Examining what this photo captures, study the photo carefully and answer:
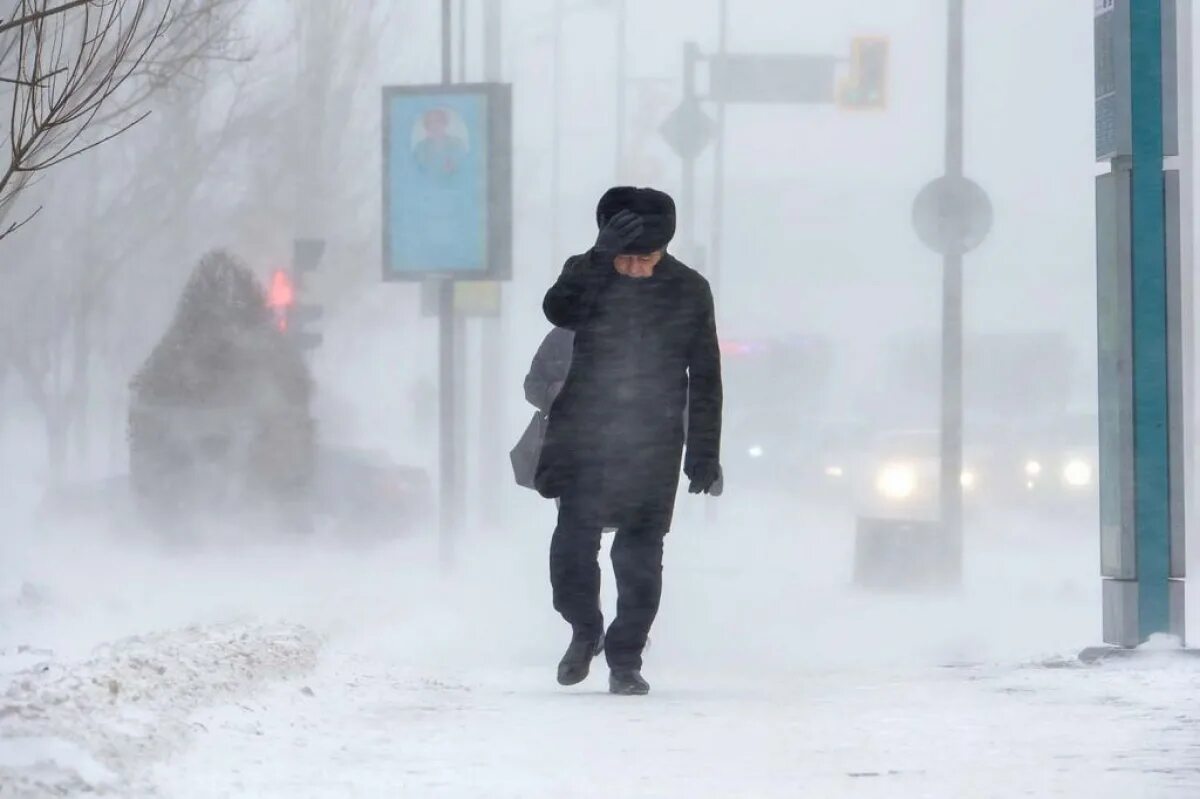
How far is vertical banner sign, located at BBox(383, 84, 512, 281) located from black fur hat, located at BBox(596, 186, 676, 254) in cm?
1019

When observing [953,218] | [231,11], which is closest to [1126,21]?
[953,218]

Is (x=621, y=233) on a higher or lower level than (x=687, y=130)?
lower

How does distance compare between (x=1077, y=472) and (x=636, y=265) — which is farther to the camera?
(x=1077, y=472)

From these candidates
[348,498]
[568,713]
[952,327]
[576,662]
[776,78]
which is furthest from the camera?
[348,498]

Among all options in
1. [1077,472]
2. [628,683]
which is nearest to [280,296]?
[1077,472]

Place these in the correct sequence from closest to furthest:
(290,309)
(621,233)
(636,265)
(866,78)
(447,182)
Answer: (621,233) < (636,265) < (447,182) < (866,78) < (290,309)

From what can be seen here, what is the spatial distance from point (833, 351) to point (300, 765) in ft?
208

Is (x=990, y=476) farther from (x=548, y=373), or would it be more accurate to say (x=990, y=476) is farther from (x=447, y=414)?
(x=548, y=373)

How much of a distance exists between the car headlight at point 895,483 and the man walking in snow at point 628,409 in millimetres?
12905

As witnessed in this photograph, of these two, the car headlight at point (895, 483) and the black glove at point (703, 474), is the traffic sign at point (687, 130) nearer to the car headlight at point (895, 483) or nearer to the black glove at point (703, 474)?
the car headlight at point (895, 483)

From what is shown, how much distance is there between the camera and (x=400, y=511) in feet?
82.4

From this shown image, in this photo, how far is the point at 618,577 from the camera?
792 cm

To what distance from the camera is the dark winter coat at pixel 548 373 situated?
8.91 meters

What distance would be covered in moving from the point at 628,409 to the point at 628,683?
3.20 feet
